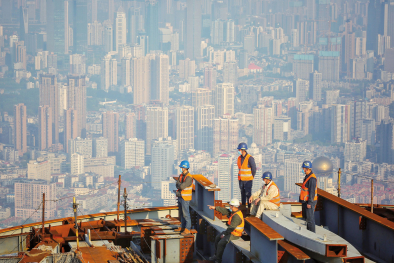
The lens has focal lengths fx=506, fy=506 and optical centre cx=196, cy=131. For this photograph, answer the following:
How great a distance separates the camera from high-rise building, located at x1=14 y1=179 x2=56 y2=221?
182 meters

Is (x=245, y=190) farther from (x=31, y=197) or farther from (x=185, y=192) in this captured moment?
(x=31, y=197)

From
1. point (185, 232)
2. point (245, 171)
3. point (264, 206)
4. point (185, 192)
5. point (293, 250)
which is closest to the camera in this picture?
point (293, 250)

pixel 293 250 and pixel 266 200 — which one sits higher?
pixel 266 200

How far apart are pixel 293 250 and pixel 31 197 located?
630ft

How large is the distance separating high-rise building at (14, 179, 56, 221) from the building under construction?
179188mm

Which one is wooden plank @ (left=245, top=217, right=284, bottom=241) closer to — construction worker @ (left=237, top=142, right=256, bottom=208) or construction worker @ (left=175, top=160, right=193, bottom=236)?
construction worker @ (left=175, top=160, right=193, bottom=236)

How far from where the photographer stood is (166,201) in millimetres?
195125

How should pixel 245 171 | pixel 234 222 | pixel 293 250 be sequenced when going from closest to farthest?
pixel 293 250 → pixel 234 222 → pixel 245 171

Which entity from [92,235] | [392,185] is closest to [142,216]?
[92,235]

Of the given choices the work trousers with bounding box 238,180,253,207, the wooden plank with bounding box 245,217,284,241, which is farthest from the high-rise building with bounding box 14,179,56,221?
the wooden plank with bounding box 245,217,284,241

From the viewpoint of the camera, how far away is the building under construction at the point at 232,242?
22.9 ft

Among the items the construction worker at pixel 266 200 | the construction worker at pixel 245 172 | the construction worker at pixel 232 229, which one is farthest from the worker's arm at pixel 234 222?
the construction worker at pixel 245 172

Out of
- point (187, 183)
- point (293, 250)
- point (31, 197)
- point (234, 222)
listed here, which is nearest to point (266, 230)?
point (293, 250)

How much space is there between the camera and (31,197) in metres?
187
